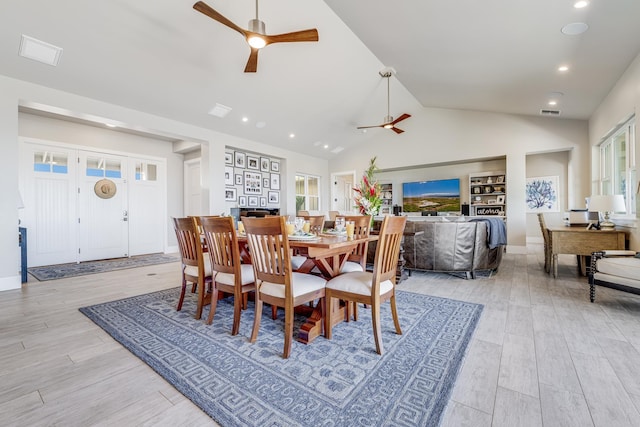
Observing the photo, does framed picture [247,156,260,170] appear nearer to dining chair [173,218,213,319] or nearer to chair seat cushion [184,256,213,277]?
dining chair [173,218,213,319]

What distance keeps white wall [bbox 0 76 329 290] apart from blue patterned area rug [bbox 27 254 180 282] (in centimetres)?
82

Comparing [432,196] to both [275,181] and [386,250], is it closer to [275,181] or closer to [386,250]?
[275,181]

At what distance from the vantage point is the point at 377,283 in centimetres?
192

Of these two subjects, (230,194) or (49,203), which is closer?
(49,203)

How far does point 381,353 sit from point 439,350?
0.43 metres

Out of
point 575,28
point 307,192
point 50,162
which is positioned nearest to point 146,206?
point 50,162

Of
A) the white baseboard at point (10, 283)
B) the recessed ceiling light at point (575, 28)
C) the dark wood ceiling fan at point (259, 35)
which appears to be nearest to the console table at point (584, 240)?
the recessed ceiling light at point (575, 28)

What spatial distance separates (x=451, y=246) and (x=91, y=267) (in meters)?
6.32

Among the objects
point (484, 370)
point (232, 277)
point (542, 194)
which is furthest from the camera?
point (542, 194)

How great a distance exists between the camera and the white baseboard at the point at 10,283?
3646 millimetres

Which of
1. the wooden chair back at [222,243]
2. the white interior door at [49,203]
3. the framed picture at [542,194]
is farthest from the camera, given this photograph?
the framed picture at [542,194]

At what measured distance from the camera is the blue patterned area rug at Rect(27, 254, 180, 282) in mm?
4531

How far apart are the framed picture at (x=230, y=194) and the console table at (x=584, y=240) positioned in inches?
234

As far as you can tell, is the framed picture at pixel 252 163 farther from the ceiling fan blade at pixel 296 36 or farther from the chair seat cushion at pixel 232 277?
the chair seat cushion at pixel 232 277
